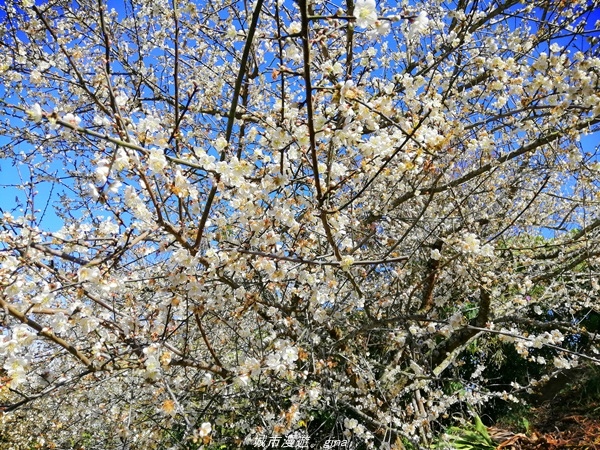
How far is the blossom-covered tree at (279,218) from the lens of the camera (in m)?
1.82

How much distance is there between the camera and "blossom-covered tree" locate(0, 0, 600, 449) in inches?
71.6

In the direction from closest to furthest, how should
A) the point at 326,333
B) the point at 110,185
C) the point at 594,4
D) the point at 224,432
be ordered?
the point at 110,185, the point at 594,4, the point at 326,333, the point at 224,432

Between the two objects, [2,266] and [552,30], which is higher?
[552,30]

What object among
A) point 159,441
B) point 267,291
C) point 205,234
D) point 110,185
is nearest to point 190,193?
point 110,185

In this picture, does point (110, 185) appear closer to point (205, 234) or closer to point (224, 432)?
point (205, 234)

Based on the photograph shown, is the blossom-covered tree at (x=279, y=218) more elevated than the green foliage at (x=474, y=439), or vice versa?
the blossom-covered tree at (x=279, y=218)

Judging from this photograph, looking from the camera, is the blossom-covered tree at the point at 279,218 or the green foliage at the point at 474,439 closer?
the blossom-covered tree at the point at 279,218

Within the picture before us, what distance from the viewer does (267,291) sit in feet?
9.95

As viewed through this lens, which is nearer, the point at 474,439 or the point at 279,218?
the point at 279,218

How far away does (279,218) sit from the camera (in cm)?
212

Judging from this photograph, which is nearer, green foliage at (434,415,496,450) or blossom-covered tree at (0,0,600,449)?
blossom-covered tree at (0,0,600,449)

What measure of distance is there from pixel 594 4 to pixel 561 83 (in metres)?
0.87

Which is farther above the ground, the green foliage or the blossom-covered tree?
the blossom-covered tree

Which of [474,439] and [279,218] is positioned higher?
[279,218]
